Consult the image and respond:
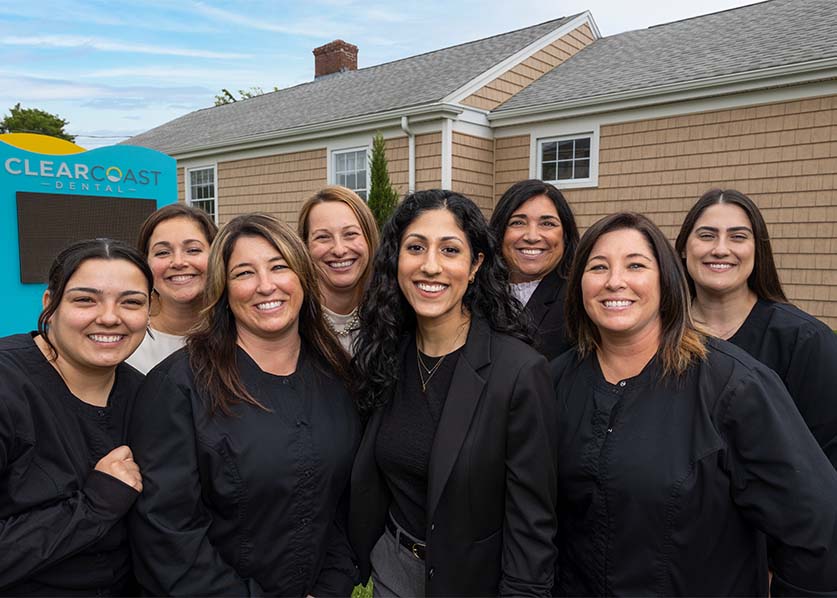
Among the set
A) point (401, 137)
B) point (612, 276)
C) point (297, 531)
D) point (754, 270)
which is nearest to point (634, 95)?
point (401, 137)

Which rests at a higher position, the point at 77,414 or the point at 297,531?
the point at 77,414

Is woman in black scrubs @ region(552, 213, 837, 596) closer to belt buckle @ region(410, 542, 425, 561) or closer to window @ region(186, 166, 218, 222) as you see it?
belt buckle @ region(410, 542, 425, 561)

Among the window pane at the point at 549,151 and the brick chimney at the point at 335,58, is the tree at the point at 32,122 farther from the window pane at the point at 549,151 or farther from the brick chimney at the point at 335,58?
the window pane at the point at 549,151

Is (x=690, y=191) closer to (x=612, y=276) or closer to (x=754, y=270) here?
(x=754, y=270)

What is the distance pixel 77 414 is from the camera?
2021 millimetres

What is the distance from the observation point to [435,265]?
2.25 m

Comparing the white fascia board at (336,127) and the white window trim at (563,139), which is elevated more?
the white fascia board at (336,127)

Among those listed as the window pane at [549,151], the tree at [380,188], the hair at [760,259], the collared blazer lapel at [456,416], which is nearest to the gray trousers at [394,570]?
the collared blazer lapel at [456,416]

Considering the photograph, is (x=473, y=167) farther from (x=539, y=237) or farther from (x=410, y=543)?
(x=410, y=543)

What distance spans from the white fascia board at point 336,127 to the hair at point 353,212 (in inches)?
282

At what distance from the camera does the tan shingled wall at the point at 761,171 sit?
789cm

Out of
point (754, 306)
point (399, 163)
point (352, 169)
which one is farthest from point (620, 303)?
point (352, 169)

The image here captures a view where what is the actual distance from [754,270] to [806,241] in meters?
6.57

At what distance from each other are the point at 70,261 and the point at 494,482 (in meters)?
1.65
